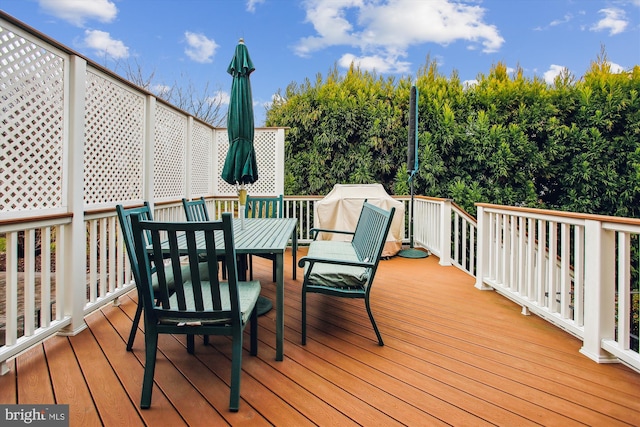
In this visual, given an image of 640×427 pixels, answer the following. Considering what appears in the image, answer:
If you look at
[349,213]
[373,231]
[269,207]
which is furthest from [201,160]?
[373,231]

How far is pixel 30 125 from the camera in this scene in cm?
206

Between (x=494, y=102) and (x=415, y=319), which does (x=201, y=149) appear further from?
(x=494, y=102)

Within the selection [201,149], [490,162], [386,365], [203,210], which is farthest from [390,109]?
[386,365]

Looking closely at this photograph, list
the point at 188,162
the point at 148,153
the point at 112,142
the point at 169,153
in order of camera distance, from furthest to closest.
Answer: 1. the point at 188,162
2. the point at 169,153
3. the point at 148,153
4. the point at 112,142

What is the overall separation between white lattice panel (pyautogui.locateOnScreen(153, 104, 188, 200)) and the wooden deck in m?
1.85

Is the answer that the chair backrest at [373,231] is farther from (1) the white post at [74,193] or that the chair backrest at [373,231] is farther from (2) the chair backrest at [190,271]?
(1) the white post at [74,193]

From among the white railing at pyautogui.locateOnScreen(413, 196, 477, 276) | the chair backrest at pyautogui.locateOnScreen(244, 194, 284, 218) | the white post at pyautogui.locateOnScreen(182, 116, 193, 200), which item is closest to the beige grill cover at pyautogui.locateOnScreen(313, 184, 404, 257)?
the white railing at pyautogui.locateOnScreen(413, 196, 477, 276)

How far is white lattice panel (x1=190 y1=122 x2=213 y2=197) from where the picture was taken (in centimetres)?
521

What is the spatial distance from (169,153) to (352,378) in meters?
3.67

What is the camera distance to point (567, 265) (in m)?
2.43

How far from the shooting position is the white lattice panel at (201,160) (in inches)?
205

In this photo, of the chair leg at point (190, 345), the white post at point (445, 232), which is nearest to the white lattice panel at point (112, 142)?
the chair leg at point (190, 345)

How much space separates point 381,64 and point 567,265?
5997mm

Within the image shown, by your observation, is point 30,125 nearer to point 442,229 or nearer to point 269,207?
point 269,207
